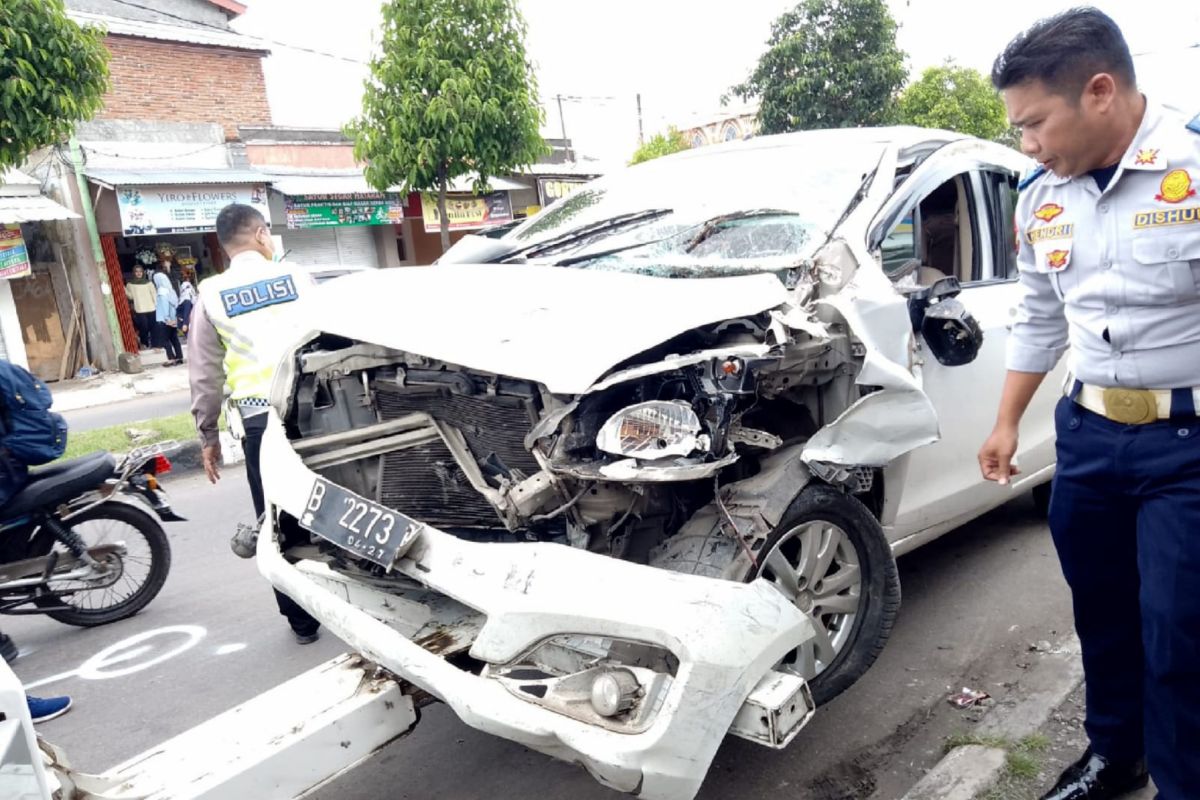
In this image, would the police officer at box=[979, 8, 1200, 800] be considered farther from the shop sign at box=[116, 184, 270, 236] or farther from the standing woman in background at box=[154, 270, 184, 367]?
the standing woman in background at box=[154, 270, 184, 367]

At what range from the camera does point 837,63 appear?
1823 cm

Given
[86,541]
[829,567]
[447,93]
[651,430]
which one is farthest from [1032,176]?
[447,93]

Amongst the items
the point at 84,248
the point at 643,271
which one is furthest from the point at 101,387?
the point at 643,271

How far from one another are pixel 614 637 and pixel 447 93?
9357 mm

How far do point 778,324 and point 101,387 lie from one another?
1378 cm

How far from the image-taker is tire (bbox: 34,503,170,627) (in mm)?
4223

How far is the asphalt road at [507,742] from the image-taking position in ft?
9.05

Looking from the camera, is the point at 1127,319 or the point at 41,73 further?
the point at 41,73

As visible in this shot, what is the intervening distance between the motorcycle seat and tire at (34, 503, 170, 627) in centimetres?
15

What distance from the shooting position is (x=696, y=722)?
6.57 feet

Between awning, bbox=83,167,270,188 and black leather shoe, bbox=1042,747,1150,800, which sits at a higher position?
awning, bbox=83,167,270,188

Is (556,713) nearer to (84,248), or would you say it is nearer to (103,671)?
(103,671)

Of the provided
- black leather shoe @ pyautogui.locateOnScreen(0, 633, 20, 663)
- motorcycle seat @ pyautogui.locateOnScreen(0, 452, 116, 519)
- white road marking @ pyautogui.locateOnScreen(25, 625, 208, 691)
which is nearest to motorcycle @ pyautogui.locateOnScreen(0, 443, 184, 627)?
motorcycle seat @ pyautogui.locateOnScreen(0, 452, 116, 519)

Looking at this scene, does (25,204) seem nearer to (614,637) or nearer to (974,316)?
(974,316)
